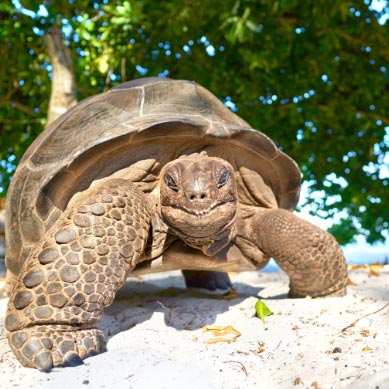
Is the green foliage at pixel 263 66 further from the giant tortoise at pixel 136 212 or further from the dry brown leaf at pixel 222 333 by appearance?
the dry brown leaf at pixel 222 333

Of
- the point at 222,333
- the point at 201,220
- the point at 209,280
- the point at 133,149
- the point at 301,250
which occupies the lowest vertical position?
the point at 209,280

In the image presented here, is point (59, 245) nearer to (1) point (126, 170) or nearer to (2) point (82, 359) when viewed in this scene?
(2) point (82, 359)

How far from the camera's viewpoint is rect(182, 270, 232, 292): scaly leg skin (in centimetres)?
407

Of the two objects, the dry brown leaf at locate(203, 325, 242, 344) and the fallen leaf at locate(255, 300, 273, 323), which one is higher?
the fallen leaf at locate(255, 300, 273, 323)

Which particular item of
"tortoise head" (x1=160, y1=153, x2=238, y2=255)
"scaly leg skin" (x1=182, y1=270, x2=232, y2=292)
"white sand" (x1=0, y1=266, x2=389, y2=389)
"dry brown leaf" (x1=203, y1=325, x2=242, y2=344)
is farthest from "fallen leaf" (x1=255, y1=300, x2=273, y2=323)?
"scaly leg skin" (x1=182, y1=270, x2=232, y2=292)

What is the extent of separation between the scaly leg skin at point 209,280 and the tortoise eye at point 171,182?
1.66m

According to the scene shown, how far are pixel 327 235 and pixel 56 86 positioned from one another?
4.31 m

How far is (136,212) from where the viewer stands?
2.59 meters

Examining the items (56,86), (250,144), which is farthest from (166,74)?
(250,144)

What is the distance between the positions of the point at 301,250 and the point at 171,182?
3.23ft

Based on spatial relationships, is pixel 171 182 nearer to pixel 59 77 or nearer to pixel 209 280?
pixel 209 280

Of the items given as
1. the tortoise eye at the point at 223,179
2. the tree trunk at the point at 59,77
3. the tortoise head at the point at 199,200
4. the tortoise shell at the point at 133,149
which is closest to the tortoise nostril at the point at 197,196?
the tortoise head at the point at 199,200

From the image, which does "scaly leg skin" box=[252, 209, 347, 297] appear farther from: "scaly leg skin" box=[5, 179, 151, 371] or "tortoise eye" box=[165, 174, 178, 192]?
"scaly leg skin" box=[5, 179, 151, 371]

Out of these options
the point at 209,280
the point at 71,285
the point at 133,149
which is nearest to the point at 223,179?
the point at 133,149
